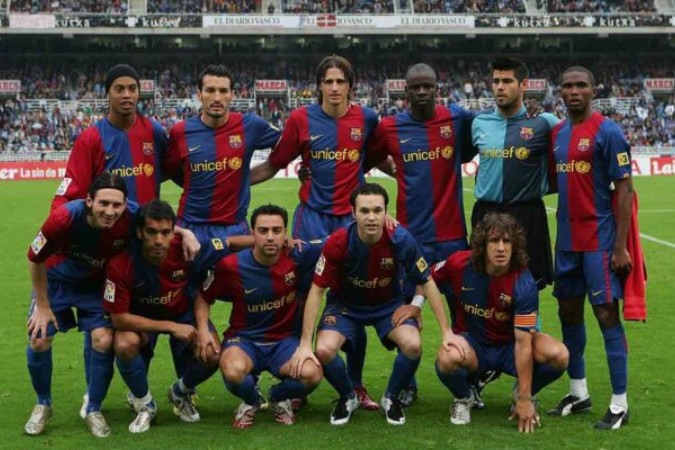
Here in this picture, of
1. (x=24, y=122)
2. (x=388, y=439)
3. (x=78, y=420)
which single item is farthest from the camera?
(x=24, y=122)

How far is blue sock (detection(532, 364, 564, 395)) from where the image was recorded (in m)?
5.42

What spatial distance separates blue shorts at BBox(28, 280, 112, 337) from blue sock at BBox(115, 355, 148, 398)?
26cm

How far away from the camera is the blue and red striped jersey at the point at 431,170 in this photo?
6.24 m

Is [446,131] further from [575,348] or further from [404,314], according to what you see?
[575,348]

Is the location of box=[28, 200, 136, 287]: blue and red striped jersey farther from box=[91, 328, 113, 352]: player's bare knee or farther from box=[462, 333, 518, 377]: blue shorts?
box=[462, 333, 518, 377]: blue shorts

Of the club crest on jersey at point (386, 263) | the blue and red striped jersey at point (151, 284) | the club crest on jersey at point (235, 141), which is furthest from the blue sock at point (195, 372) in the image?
the club crest on jersey at point (235, 141)

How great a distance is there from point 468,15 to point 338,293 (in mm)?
36149

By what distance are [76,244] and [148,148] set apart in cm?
94

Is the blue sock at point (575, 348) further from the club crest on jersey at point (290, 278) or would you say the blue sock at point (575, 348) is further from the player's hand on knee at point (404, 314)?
the club crest on jersey at point (290, 278)

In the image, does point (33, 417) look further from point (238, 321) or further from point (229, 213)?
point (229, 213)

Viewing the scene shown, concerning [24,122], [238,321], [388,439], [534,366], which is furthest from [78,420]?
[24,122]

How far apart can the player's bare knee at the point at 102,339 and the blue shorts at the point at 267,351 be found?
67 centimetres

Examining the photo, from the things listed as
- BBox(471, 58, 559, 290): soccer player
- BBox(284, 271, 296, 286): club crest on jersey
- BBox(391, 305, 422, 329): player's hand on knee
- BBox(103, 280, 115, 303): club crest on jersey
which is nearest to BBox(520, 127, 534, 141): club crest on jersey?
BBox(471, 58, 559, 290): soccer player

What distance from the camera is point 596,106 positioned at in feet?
129
